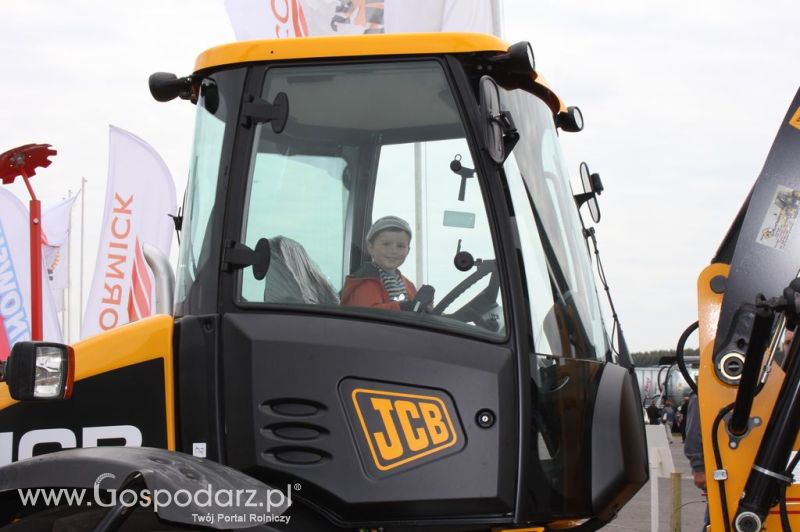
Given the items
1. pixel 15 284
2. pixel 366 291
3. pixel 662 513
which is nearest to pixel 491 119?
pixel 366 291

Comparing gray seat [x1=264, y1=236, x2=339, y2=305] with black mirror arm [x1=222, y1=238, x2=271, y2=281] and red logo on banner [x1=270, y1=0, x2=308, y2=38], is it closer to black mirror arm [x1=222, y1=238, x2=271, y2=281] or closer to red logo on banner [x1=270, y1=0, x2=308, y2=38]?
black mirror arm [x1=222, y1=238, x2=271, y2=281]

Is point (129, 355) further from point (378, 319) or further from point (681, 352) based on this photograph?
point (681, 352)

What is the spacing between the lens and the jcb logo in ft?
9.98

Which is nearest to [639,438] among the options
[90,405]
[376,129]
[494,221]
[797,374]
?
[797,374]

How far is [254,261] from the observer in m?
3.21

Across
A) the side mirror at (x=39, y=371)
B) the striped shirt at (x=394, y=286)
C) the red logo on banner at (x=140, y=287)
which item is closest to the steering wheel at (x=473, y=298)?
the striped shirt at (x=394, y=286)

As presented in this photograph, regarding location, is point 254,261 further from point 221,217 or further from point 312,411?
point 312,411

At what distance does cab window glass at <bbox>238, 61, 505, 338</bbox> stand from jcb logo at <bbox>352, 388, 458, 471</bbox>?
242mm

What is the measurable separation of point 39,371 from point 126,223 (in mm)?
10698

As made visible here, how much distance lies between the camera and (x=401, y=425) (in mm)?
3059

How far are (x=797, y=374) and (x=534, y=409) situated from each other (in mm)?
861

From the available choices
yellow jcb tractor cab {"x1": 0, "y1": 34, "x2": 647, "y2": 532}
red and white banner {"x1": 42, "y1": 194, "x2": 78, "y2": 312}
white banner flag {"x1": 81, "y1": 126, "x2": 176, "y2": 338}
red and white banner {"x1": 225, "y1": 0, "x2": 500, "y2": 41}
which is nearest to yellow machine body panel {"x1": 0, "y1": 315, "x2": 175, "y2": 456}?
yellow jcb tractor cab {"x1": 0, "y1": 34, "x2": 647, "y2": 532}

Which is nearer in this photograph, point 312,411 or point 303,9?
point 312,411

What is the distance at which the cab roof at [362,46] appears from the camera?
10.6 feet
